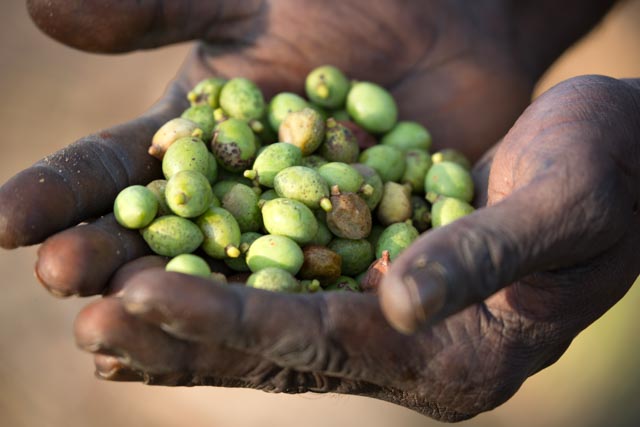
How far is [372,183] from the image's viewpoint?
A: 2766 millimetres

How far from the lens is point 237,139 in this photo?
8.98 feet

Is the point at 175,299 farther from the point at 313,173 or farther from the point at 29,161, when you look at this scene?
the point at 29,161

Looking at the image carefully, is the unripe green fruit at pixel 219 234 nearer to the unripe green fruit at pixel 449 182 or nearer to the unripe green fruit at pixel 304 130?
the unripe green fruit at pixel 304 130

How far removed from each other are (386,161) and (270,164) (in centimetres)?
53

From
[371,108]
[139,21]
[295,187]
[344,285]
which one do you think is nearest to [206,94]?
[139,21]

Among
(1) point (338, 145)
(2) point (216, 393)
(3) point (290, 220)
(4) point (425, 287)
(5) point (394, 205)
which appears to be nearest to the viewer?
(4) point (425, 287)

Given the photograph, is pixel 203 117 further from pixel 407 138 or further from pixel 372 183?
pixel 407 138

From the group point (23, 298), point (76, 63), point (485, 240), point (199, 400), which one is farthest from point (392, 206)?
point (76, 63)

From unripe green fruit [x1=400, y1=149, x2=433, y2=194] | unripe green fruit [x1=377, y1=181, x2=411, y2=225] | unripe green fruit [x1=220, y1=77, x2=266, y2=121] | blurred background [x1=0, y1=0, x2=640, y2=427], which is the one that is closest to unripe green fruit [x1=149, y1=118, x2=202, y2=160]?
unripe green fruit [x1=220, y1=77, x2=266, y2=121]

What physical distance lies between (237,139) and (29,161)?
3505mm

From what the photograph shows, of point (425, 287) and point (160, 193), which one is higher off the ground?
point (425, 287)

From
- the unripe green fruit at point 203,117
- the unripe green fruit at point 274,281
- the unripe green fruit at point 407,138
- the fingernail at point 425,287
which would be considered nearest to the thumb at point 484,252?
the fingernail at point 425,287

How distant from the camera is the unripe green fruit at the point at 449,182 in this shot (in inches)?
111

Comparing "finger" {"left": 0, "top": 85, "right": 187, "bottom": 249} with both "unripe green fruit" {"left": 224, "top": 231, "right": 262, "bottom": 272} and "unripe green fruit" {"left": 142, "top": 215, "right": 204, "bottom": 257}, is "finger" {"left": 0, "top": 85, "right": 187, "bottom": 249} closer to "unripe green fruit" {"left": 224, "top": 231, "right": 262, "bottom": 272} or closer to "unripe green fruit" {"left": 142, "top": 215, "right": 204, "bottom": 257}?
"unripe green fruit" {"left": 142, "top": 215, "right": 204, "bottom": 257}
